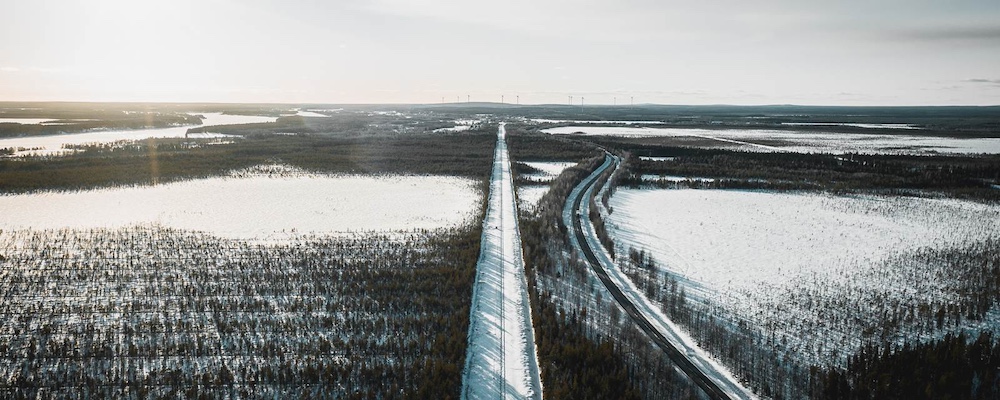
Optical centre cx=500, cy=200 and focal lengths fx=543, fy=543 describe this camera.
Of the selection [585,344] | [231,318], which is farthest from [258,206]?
[585,344]

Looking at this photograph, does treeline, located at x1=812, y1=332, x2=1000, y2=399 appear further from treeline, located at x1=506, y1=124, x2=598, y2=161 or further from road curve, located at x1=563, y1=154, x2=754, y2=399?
treeline, located at x1=506, y1=124, x2=598, y2=161

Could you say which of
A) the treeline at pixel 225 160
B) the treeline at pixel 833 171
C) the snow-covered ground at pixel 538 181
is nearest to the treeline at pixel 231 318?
the snow-covered ground at pixel 538 181

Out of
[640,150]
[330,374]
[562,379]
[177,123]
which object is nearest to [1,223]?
[330,374]

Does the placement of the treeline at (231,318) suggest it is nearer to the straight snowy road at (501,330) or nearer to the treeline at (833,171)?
the straight snowy road at (501,330)

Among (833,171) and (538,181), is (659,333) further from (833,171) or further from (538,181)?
(833,171)

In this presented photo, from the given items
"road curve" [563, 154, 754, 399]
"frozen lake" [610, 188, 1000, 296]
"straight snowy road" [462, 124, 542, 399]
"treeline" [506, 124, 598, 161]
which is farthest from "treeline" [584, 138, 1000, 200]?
"straight snowy road" [462, 124, 542, 399]

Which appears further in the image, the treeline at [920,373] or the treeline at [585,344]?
the treeline at [585,344]
